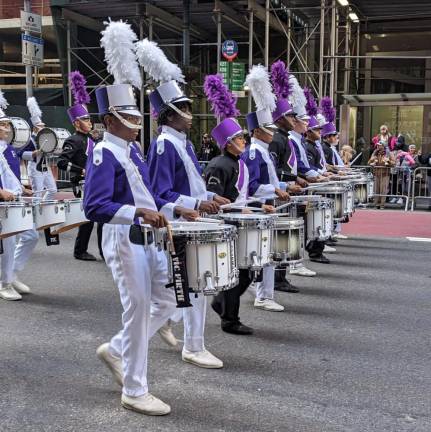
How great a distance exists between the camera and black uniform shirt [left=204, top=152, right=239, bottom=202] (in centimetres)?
556

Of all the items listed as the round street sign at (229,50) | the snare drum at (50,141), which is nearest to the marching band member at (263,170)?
the snare drum at (50,141)

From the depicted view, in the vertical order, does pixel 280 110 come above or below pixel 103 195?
above

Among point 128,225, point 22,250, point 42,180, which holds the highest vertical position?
point 128,225

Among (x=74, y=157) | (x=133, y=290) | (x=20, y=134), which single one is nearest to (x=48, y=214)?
(x=74, y=157)

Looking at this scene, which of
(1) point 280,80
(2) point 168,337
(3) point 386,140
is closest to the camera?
(2) point 168,337

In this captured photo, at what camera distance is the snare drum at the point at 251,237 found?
519cm

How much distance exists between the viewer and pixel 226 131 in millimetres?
5656

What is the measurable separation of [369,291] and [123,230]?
446 cm

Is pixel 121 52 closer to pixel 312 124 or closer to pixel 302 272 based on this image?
pixel 302 272

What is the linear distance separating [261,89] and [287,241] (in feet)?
6.20

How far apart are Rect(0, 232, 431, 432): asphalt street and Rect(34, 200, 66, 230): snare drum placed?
2.66 feet

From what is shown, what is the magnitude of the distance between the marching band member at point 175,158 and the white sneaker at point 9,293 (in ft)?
9.08

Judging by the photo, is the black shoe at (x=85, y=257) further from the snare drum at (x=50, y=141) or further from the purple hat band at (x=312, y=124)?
the purple hat band at (x=312, y=124)

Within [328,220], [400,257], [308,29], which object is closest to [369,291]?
[328,220]
